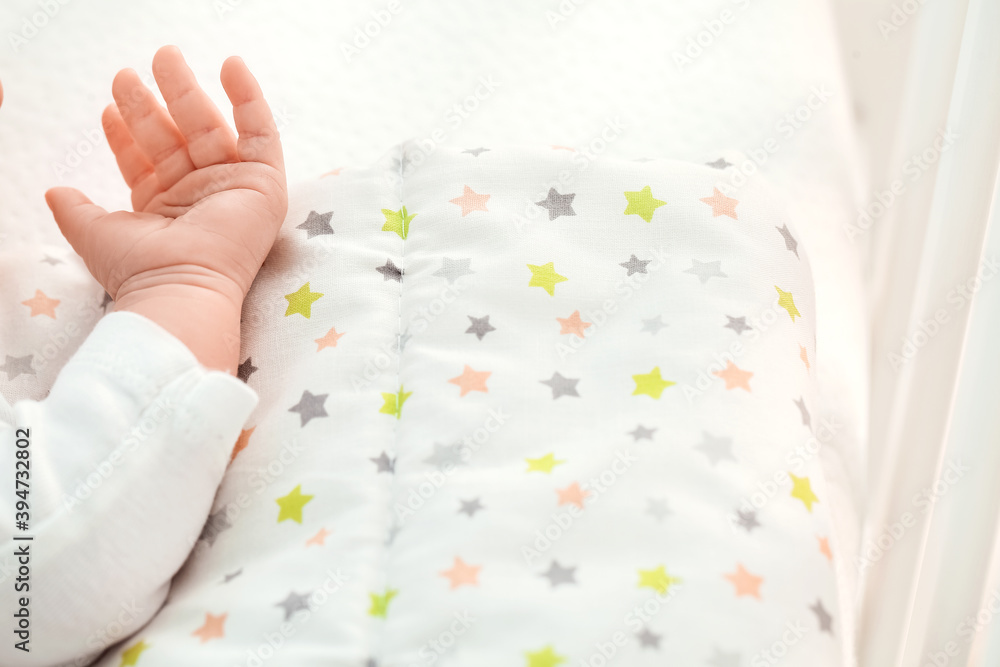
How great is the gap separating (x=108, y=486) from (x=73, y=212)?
11.9 inches

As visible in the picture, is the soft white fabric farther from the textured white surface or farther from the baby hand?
the textured white surface

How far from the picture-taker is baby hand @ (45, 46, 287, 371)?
623mm

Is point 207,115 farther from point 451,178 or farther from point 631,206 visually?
point 631,206

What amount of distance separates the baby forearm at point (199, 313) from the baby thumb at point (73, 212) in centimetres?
10

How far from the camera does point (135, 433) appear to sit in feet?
1.76

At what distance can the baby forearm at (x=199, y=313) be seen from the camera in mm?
592

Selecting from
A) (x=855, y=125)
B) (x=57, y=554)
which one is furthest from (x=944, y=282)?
(x=57, y=554)

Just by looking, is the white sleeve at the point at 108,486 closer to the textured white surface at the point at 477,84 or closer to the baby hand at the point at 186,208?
the baby hand at the point at 186,208

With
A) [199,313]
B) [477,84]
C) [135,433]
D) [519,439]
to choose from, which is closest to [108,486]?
[135,433]

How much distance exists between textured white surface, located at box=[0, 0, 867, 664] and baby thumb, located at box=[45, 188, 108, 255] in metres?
0.11

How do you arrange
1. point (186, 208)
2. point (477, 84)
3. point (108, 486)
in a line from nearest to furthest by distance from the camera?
point (108, 486) < point (186, 208) < point (477, 84)

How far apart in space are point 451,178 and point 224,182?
189mm

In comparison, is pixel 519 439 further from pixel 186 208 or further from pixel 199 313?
pixel 186 208

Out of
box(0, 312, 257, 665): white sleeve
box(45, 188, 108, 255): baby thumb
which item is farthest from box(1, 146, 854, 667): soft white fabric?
box(45, 188, 108, 255): baby thumb
